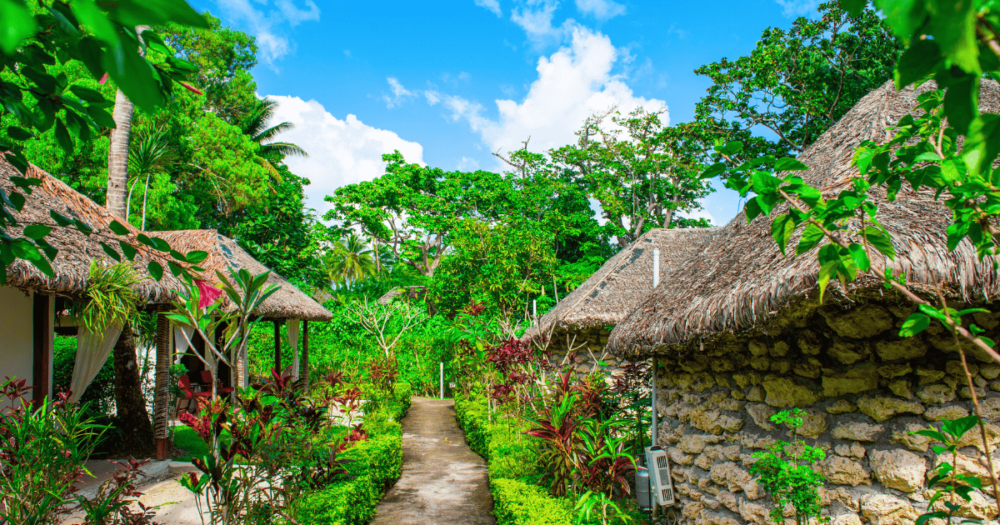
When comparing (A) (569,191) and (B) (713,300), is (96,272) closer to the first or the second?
(B) (713,300)

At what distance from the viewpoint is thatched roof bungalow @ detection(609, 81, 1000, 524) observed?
2566 mm

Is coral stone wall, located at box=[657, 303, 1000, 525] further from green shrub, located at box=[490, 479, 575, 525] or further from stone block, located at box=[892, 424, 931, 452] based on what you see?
green shrub, located at box=[490, 479, 575, 525]

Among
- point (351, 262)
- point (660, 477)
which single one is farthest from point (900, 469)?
point (351, 262)

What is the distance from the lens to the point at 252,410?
12.3 ft

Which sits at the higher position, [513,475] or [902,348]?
[902,348]

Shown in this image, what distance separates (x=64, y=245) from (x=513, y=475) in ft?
16.7

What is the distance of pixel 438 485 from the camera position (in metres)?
6.60

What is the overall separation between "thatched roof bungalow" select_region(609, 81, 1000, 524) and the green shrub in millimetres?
1009

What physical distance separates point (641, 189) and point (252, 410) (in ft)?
55.9

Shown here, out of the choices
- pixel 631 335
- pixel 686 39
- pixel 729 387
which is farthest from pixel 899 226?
pixel 686 39

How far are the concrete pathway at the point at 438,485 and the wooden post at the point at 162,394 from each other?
9.78 ft

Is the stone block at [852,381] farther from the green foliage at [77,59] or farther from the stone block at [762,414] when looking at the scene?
the green foliage at [77,59]

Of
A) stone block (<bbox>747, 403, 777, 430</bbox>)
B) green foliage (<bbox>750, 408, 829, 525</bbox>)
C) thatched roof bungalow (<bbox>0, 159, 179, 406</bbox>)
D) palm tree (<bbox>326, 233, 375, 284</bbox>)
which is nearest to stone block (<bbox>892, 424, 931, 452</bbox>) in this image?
green foliage (<bbox>750, 408, 829, 525</bbox>)

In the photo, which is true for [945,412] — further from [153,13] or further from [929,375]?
[153,13]
